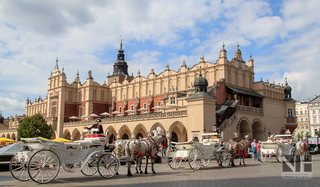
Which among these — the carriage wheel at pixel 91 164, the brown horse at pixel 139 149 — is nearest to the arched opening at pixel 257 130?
the brown horse at pixel 139 149

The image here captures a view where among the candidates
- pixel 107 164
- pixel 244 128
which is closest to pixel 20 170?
pixel 107 164

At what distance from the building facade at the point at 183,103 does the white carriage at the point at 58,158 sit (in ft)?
46.1

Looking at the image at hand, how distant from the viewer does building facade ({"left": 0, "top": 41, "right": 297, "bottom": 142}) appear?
31.5m

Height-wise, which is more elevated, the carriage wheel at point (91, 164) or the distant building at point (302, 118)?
the distant building at point (302, 118)

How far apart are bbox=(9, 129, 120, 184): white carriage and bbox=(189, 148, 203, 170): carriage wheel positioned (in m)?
4.35

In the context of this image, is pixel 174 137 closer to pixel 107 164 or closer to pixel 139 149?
pixel 139 149

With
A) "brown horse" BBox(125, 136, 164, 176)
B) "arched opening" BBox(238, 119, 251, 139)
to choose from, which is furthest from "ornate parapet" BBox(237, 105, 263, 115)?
"brown horse" BBox(125, 136, 164, 176)

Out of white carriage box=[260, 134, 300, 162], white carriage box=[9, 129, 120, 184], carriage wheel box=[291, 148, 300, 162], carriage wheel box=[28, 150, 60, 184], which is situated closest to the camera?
carriage wheel box=[28, 150, 60, 184]

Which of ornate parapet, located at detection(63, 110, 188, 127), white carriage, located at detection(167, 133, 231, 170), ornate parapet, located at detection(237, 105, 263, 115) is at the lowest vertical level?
white carriage, located at detection(167, 133, 231, 170)

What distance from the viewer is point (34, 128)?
46.5 m

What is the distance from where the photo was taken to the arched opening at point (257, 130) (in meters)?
38.5

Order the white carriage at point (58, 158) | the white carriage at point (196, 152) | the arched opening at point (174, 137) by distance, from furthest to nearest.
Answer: the arched opening at point (174, 137), the white carriage at point (196, 152), the white carriage at point (58, 158)

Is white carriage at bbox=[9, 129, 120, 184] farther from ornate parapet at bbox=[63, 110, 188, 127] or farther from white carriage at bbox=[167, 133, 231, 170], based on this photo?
ornate parapet at bbox=[63, 110, 188, 127]

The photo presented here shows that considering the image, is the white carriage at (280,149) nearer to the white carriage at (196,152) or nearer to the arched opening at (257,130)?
the white carriage at (196,152)
